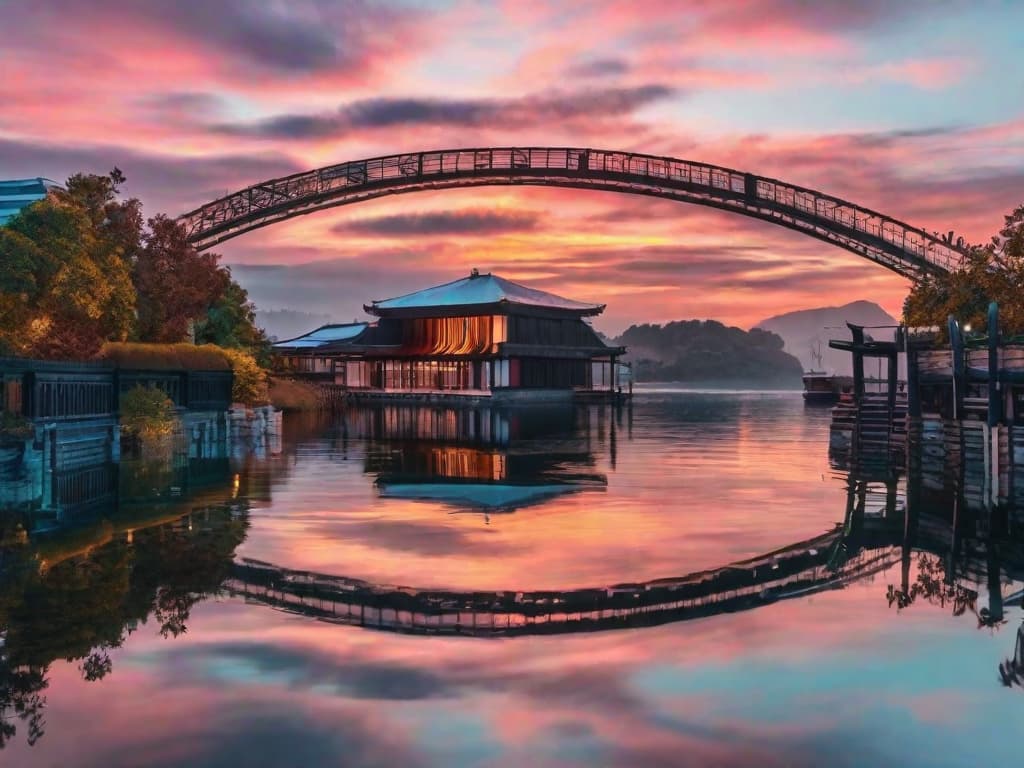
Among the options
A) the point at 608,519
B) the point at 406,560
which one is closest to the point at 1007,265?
the point at 608,519

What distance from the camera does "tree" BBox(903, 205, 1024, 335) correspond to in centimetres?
4116

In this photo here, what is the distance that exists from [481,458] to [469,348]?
59.0 meters

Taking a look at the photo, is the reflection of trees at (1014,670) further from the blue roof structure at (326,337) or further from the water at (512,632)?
the blue roof structure at (326,337)

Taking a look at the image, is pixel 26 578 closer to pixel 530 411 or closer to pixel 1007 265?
pixel 1007 265

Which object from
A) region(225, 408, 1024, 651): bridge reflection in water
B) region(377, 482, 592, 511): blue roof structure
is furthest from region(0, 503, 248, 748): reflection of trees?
region(377, 482, 592, 511): blue roof structure

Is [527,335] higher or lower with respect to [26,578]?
A: higher

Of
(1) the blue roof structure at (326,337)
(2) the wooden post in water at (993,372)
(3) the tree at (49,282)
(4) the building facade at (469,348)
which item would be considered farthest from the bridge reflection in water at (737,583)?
(1) the blue roof structure at (326,337)

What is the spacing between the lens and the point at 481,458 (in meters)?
39.5

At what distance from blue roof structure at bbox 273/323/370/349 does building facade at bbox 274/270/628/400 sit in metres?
0.38

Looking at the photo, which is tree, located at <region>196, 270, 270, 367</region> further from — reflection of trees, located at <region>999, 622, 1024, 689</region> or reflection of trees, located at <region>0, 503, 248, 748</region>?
reflection of trees, located at <region>999, 622, 1024, 689</region>

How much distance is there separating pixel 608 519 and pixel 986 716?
1322 centimetres

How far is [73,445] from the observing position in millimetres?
34656

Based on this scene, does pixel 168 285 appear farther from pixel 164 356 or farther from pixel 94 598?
pixel 94 598

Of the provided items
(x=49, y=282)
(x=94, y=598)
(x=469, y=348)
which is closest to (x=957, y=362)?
(x=94, y=598)
